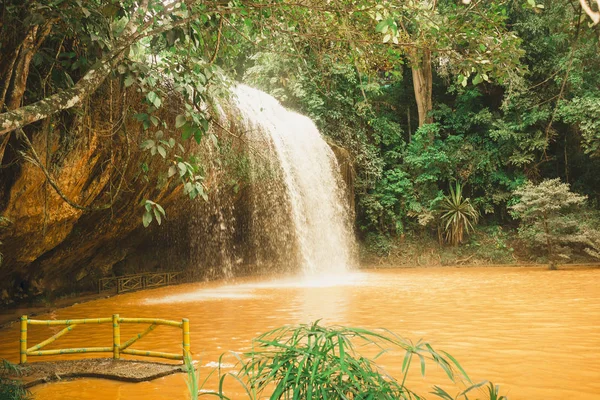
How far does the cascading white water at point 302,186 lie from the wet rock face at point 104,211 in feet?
3.07

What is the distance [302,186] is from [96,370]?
1147 centimetres

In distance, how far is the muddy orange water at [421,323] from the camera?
392cm

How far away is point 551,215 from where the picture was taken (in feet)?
51.2

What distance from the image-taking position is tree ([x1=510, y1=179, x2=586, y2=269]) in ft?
49.4

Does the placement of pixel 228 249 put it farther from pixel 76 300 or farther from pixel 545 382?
pixel 545 382

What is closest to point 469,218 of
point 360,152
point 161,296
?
point 360,152

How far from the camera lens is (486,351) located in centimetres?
480

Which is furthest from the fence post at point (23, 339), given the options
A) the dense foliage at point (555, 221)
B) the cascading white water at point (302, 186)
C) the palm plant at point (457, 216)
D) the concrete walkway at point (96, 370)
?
the palm plant at point (457, 216)

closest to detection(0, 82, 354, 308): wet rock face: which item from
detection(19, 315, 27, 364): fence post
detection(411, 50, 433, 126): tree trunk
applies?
detection(19, 315, 27, 364): fence post

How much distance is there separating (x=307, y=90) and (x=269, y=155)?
241 inches

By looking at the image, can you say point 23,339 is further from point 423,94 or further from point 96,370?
point 423,94

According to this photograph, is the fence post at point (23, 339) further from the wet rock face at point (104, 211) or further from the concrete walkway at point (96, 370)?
the wet rock face at point (104, 211)

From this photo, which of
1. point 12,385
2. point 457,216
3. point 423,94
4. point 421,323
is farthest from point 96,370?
point 423,94

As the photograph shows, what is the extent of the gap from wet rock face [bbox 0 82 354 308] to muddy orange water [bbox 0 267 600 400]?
1.46 meters
